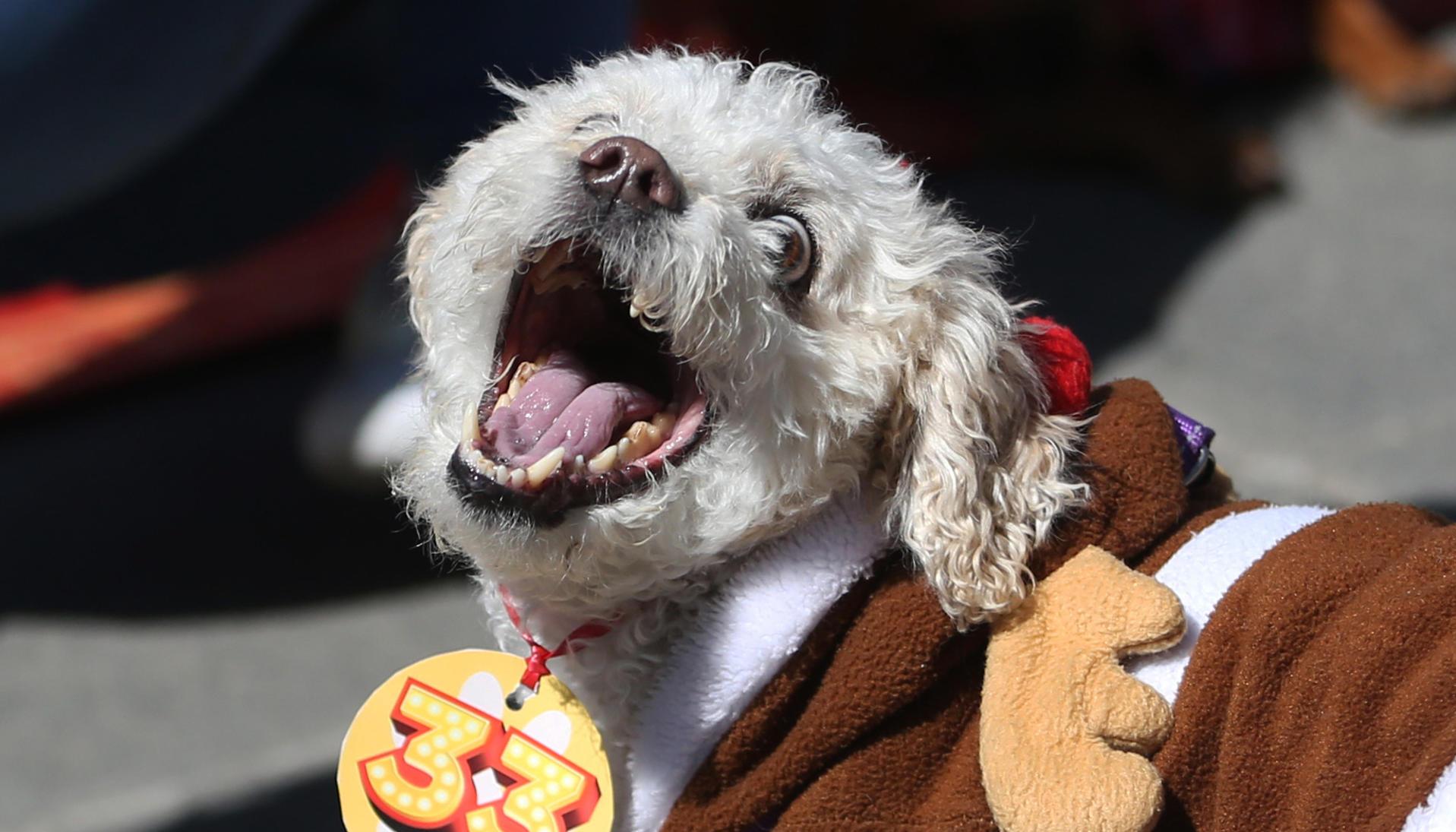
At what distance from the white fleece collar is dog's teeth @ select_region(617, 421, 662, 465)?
16 cm

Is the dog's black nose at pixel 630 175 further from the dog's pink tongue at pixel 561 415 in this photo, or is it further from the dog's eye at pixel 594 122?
the dog's pink tongue at pixel 561 415

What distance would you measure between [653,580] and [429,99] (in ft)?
6.35

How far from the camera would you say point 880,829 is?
1.36m

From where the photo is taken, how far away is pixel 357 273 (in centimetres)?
384

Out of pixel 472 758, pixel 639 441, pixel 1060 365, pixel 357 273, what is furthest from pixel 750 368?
pixel 357 273

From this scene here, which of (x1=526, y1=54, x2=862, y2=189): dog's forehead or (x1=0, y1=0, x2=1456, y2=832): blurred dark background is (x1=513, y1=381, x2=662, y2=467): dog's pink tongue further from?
(x1=0, y1=0, x2=1456, y2=832): blurred dark background

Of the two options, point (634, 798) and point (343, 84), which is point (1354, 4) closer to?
point (343, 84)

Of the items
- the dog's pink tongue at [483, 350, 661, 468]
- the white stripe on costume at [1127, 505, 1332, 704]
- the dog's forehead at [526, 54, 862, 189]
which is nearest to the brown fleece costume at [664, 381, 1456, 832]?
the white stripe on costume at [1127, 505, 1332, 704]

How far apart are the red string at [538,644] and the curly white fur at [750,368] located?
0.05ft

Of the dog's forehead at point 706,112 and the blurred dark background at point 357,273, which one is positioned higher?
the dog's forehead at point 706,112

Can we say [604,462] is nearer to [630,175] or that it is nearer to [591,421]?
[591,421]

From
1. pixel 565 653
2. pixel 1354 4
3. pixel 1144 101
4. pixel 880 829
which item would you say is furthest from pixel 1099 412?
pixel 1354 4

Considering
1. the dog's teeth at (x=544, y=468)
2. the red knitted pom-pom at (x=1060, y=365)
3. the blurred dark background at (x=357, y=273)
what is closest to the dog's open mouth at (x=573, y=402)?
the dog's teeth at (x=544, y=468)

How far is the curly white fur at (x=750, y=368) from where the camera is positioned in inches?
54.0
